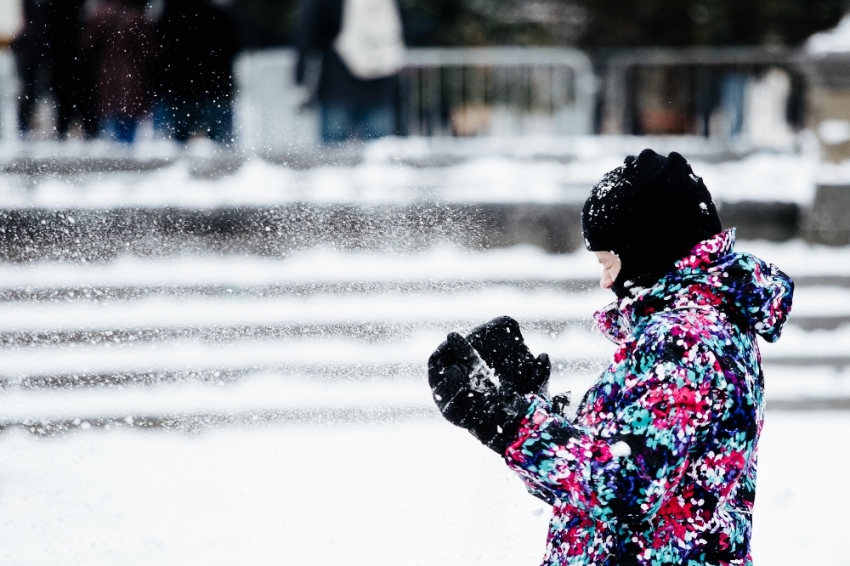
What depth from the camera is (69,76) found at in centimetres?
744

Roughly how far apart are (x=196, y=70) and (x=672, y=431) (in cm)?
506

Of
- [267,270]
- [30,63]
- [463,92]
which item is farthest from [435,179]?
[30,63]

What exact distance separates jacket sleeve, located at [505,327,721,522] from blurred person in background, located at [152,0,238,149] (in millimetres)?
4615

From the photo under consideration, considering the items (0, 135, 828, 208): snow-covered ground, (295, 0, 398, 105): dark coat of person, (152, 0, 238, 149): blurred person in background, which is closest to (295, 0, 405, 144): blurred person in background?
(295, 0, 398, 105): dark coat of person

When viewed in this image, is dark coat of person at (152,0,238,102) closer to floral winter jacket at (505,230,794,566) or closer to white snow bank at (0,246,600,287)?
white snow bank at (0,246,600,287)

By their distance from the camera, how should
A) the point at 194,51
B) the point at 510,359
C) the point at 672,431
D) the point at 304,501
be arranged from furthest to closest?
the point at 194,51, the point at 304,501, the point at 510,359, the point at 672,431

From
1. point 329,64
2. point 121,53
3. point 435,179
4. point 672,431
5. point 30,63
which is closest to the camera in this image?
point 672,431

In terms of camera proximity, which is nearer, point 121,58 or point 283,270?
point 283,270

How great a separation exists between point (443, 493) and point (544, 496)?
7.47 feet

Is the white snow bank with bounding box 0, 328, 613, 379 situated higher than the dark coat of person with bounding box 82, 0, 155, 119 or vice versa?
the dark coat of person with bounding box 82, 0, 155, 119

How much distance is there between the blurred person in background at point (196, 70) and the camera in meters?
5.90

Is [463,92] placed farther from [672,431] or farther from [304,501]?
[672,431]

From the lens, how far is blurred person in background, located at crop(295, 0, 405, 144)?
23.0 feet

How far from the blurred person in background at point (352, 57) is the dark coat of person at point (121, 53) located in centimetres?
118
